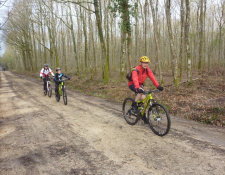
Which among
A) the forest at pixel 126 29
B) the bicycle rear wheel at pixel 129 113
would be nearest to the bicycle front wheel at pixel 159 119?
the bicycle rear wheel at pixel 129 113

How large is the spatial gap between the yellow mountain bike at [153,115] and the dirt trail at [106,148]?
217 mm

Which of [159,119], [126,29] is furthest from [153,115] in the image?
[126,29]

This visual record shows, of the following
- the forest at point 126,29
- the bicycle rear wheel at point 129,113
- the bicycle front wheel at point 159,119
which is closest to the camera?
the bicycle front wheel at point 159,119

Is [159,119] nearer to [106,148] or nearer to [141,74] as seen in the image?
[141,74]

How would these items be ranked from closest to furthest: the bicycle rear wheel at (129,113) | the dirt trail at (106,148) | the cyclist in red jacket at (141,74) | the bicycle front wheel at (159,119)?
the dirt trail at (106,148) < the bicycle front wheel at (159,119) < the cyclist in red jacket at (141,74) < the bicycle rear wheel at (129,113)

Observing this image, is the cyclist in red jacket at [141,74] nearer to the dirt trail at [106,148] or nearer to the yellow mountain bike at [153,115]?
the yellow mountain bike at [153,115]

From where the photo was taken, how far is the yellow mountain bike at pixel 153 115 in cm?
424

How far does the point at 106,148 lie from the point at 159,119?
1.73 metres

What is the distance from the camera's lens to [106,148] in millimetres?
3764

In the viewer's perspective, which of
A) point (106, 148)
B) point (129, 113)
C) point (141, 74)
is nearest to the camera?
point (106, 148)

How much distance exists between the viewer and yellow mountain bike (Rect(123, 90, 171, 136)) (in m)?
4.24

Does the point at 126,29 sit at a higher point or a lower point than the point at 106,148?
higher

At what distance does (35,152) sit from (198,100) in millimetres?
6784

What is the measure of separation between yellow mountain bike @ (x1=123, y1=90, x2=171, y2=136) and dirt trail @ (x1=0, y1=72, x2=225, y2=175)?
22cm
